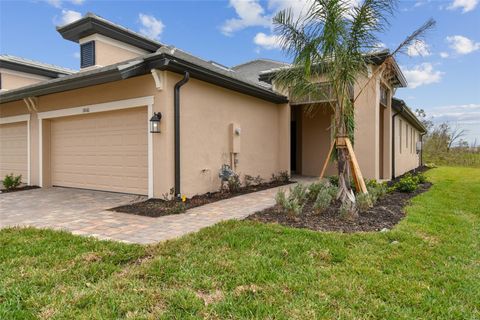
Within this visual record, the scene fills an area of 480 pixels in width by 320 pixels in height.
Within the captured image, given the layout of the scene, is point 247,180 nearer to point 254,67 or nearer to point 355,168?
point 355,168

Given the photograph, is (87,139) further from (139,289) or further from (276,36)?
(139,289)

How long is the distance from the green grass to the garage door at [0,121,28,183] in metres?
7.96

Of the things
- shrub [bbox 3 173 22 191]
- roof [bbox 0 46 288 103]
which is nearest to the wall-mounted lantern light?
roof [bbox 0 46 288 103]

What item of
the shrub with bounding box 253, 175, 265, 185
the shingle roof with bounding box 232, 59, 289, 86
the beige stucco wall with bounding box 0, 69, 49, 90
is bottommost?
the shrub with bounding box 253, 175, 265, 185

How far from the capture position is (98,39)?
10367 millimetres

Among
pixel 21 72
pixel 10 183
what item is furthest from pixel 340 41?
pixel 21 72

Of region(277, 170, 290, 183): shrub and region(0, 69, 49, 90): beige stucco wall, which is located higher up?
region(0, 69, 49, 90): beige stucco wall

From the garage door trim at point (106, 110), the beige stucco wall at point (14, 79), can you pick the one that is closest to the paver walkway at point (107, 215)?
the garage door trim at point (106, 110)

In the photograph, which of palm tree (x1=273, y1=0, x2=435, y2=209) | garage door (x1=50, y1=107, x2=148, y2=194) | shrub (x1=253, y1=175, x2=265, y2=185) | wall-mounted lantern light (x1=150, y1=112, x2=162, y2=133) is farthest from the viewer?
shrub (x1=253, y1=175, x2=265, y2=185)

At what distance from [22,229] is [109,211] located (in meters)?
1.66

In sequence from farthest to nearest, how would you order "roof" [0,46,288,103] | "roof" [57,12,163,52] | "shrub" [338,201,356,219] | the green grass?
"roof" [57,12,163,52]
"roof" [0,46,288,103]
"shrub" [338,201,356,219]
the green grass

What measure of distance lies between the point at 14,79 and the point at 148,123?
10177 millimetres

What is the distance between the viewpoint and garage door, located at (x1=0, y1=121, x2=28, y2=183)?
10812 millimetres

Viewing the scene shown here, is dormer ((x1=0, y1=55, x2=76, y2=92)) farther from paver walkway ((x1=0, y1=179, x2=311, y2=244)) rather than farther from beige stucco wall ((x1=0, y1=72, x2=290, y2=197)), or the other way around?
paver walkway ((x1=0, y1=179, x2=311, y2=244))
